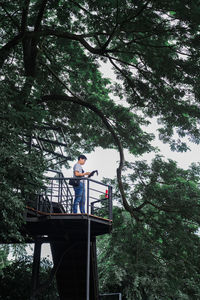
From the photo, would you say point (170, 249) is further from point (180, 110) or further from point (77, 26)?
point (77, 26)

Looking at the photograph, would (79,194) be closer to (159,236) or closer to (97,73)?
(159,236)

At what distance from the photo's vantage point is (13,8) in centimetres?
884

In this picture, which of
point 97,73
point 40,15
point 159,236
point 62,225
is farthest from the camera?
point 97,73

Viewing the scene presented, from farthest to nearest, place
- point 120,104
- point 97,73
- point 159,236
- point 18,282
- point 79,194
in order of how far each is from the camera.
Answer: point 120,104, point 97,73, point 159,236, point 18,282, point 79,194

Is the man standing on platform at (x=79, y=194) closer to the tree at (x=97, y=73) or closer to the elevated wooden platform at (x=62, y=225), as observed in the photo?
the elevated wooden platform at (x=62, y=225)

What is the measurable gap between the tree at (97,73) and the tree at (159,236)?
1.48m

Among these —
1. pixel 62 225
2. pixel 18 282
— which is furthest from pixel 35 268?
pixel 18 282

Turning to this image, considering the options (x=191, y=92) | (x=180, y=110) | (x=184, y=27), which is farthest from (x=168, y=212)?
(x=184, y=27)

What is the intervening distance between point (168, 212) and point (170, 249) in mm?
1371

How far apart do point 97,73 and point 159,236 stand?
693 centimetres

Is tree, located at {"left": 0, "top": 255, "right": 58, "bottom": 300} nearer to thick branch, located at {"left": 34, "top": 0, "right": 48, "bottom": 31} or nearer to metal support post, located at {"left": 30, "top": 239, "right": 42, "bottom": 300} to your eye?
metal support post, located at {"left": 30, "top": 239, "right": 42, "bottom": 300}

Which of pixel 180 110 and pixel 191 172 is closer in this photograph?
pixel 180 110

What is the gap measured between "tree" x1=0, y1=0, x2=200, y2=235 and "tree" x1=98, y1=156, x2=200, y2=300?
1.48 metres

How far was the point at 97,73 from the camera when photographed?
12648 mm
